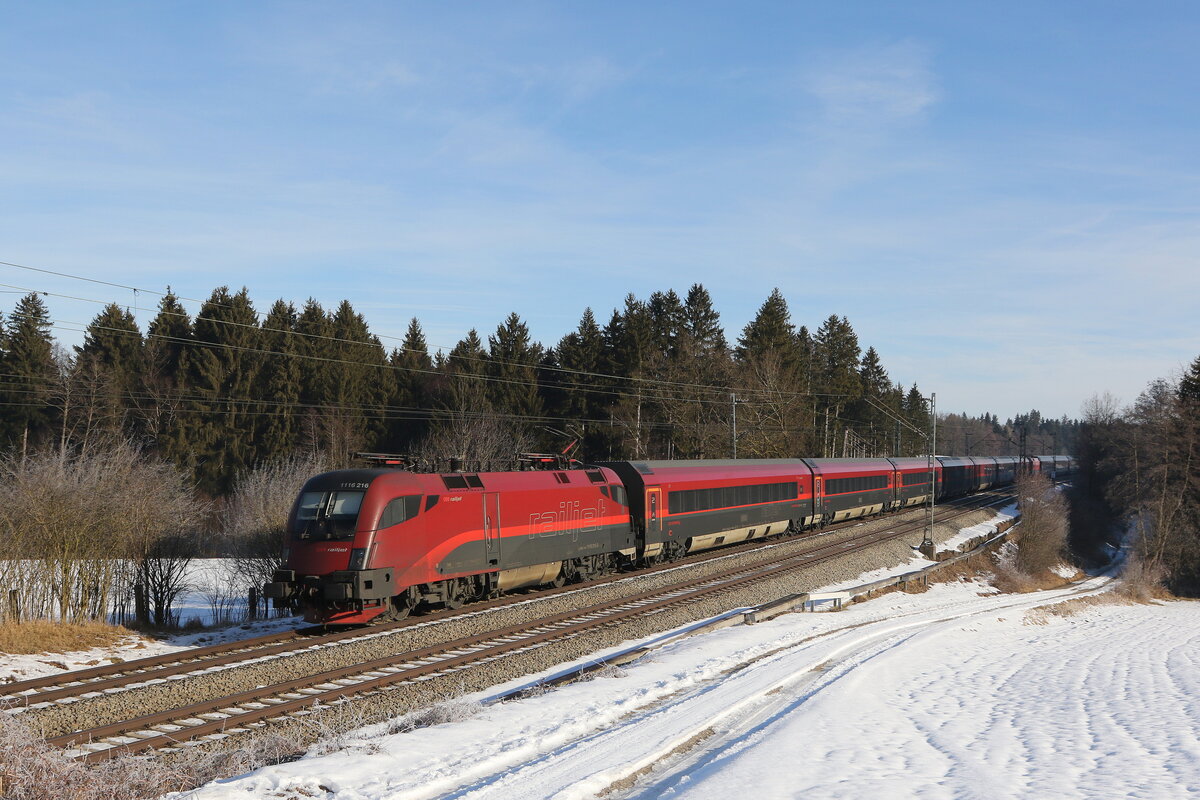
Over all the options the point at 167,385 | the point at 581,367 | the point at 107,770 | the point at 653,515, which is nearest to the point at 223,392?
the point at 167,385

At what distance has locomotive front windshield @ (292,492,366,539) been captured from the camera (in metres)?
17.0

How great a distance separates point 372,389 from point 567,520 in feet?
149

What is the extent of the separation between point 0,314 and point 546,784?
57.9 m

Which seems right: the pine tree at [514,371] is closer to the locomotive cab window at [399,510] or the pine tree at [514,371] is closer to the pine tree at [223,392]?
the pine tree at [223,392]

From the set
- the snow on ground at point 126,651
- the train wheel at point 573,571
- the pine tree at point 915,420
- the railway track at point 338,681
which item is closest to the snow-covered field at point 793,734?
the railway track at point 338,681

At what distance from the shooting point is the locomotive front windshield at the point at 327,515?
17047 millimetres

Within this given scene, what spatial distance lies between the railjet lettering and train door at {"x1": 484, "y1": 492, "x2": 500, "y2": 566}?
4.70ft

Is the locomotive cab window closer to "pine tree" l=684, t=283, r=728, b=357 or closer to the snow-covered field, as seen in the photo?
the snow-covered field

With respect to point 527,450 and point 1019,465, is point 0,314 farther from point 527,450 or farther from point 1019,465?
point 1019,465

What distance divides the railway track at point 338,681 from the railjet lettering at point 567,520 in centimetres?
233

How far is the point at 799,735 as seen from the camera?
10.6 meters

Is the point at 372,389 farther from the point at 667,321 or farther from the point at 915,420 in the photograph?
the point at 915,420

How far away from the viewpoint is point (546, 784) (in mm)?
8312

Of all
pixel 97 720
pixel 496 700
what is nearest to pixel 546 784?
pixel 496 700
